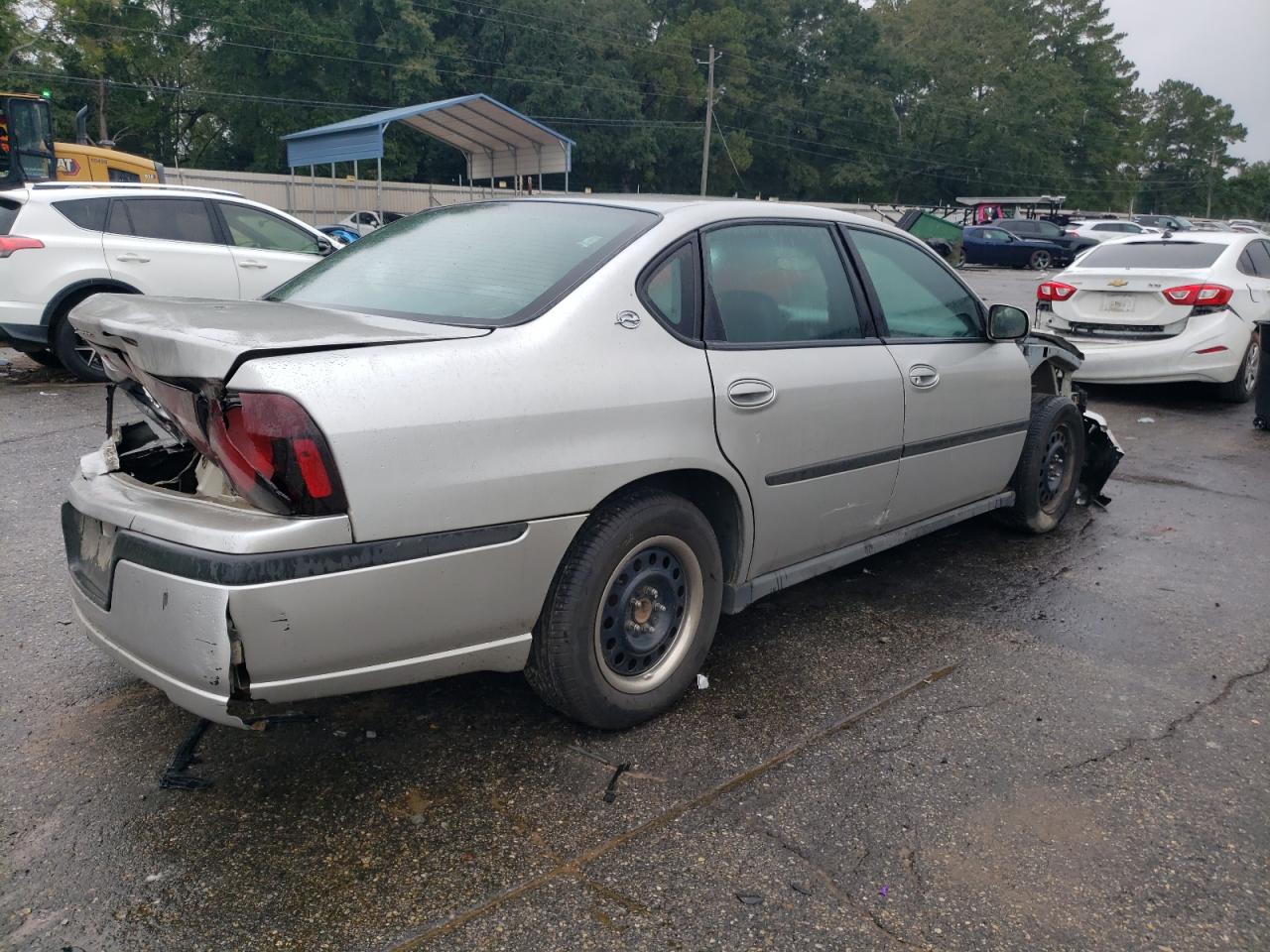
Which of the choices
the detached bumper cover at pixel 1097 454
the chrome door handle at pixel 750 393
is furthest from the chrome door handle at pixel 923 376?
the detached bumper cover at pixel 1097 454

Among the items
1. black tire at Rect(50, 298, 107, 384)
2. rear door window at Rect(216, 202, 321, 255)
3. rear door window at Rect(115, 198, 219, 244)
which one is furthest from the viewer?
rear door window at Rect(216, 202, 321, 255)

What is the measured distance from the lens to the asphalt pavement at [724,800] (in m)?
2.35

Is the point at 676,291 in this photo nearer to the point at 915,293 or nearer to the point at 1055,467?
the point at 915,293

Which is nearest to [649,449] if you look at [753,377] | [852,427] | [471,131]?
[753,377]

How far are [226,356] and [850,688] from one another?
91.1 inches

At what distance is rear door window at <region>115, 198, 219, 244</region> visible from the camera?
29.2 ft

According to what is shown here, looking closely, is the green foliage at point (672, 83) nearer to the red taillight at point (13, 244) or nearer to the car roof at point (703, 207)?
the red taillight at point (13, 244)

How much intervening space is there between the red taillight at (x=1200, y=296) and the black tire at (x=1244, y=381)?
0.74 meters

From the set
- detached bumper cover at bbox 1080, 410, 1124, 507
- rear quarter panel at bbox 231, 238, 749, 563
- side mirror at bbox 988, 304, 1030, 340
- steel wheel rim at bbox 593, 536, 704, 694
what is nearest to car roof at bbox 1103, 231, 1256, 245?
detached bumper cover at bbox 1080, 410, 1124, 507

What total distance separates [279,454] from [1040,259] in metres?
34.3

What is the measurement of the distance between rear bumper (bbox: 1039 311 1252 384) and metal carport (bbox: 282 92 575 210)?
1645cm

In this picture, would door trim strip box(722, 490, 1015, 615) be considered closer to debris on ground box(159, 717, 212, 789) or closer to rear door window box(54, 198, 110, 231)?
debris on ground box(159, 717, 212, 789)

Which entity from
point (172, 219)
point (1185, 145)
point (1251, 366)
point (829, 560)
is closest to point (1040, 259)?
point (1251, 366)

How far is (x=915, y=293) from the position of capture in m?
4.30
